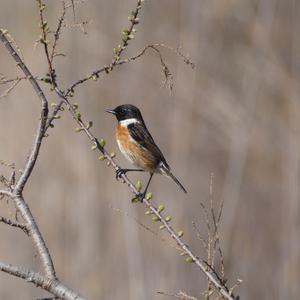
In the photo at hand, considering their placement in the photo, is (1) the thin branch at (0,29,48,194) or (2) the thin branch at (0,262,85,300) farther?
(1) the thin branch at (0,29,48,194)

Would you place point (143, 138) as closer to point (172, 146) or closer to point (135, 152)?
point (135, 152)

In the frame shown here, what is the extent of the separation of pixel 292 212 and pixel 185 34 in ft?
4.26

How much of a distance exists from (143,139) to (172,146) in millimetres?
1029

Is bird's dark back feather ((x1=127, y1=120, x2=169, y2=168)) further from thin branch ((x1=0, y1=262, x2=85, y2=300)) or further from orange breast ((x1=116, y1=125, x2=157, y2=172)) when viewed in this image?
→ thin branch ((x1=0, y1=262, x2=85, y2=300))

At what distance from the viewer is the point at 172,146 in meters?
4.30

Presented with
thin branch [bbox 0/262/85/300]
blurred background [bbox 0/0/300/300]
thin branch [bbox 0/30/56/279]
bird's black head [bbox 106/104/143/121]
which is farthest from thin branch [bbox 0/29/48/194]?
blurred background [bbox 0/0/300/300]

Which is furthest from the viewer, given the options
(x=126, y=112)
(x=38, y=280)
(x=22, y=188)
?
(x=126, y=112)

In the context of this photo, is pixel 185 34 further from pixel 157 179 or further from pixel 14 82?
pixel 14 82

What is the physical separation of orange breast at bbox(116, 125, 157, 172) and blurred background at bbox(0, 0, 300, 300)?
941 millimetres

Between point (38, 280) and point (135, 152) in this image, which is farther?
point (135, 152)

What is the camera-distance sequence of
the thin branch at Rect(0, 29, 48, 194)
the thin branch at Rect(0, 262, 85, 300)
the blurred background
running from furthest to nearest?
the blurred background, the thin branch at Rect(0, 29, 48, 194), the thin branch at Rect(0, 262, 85, 300)

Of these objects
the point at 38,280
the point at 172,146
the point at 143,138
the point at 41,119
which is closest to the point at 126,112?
the point at 143,138

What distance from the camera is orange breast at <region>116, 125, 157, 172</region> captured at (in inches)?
127

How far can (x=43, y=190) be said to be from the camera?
188 inches
